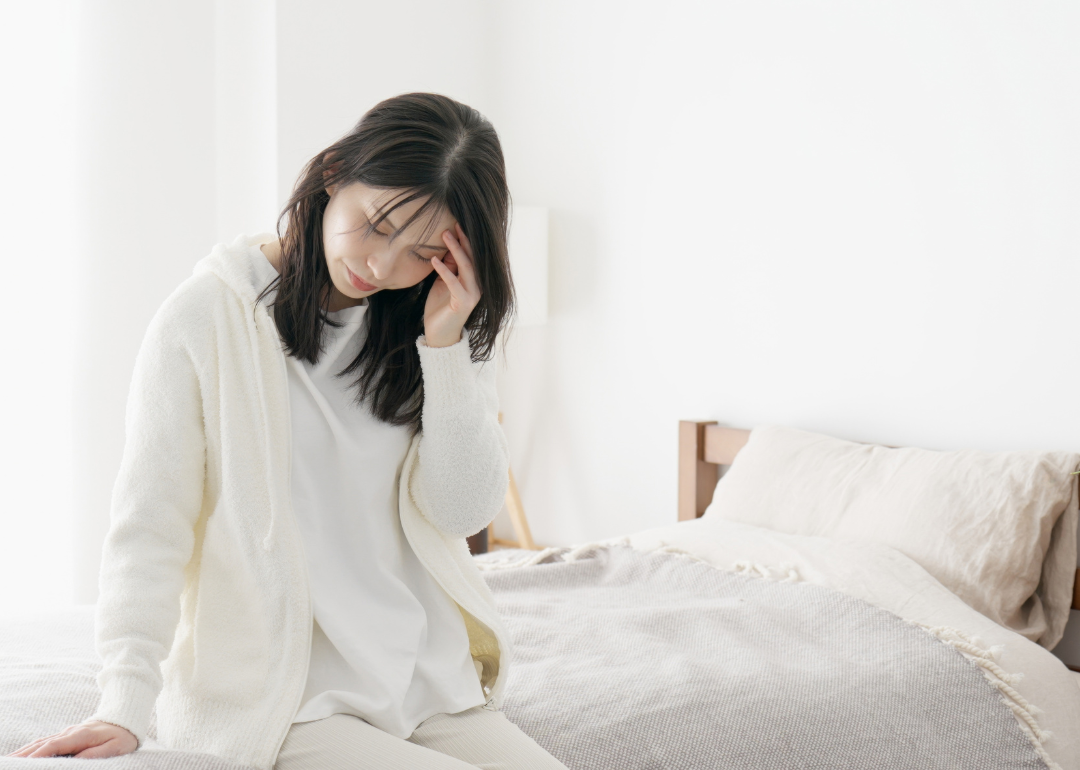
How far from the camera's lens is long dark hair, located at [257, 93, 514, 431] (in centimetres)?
99

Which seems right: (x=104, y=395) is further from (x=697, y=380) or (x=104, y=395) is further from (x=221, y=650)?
(x=221, y=650)

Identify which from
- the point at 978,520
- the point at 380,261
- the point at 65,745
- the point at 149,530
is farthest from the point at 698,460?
the point at 65,745

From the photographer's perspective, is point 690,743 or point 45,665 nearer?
point 690,743

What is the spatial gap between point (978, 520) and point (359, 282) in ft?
4.14

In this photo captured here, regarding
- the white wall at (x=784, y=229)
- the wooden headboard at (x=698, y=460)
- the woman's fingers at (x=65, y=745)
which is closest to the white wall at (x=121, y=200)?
the white wall at (x=784, y=229)

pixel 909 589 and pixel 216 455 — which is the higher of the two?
pixel 216 455

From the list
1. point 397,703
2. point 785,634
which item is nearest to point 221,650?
point 397,703

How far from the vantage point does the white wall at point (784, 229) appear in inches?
74.5

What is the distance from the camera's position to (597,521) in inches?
111

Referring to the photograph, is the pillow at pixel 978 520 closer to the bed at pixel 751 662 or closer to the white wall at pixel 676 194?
the bed at pixel 751 662

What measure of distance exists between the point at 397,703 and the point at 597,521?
1.87m

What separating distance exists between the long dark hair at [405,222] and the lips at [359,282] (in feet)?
0.16

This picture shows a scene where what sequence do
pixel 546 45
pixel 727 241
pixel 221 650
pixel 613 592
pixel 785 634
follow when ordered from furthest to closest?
1. pixel 546 45
2. pixel 727 241
3. pixel 613 592
4. pixel 785 634
5. pixel 221 650

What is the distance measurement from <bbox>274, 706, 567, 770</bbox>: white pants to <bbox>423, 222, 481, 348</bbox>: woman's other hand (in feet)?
1.34
